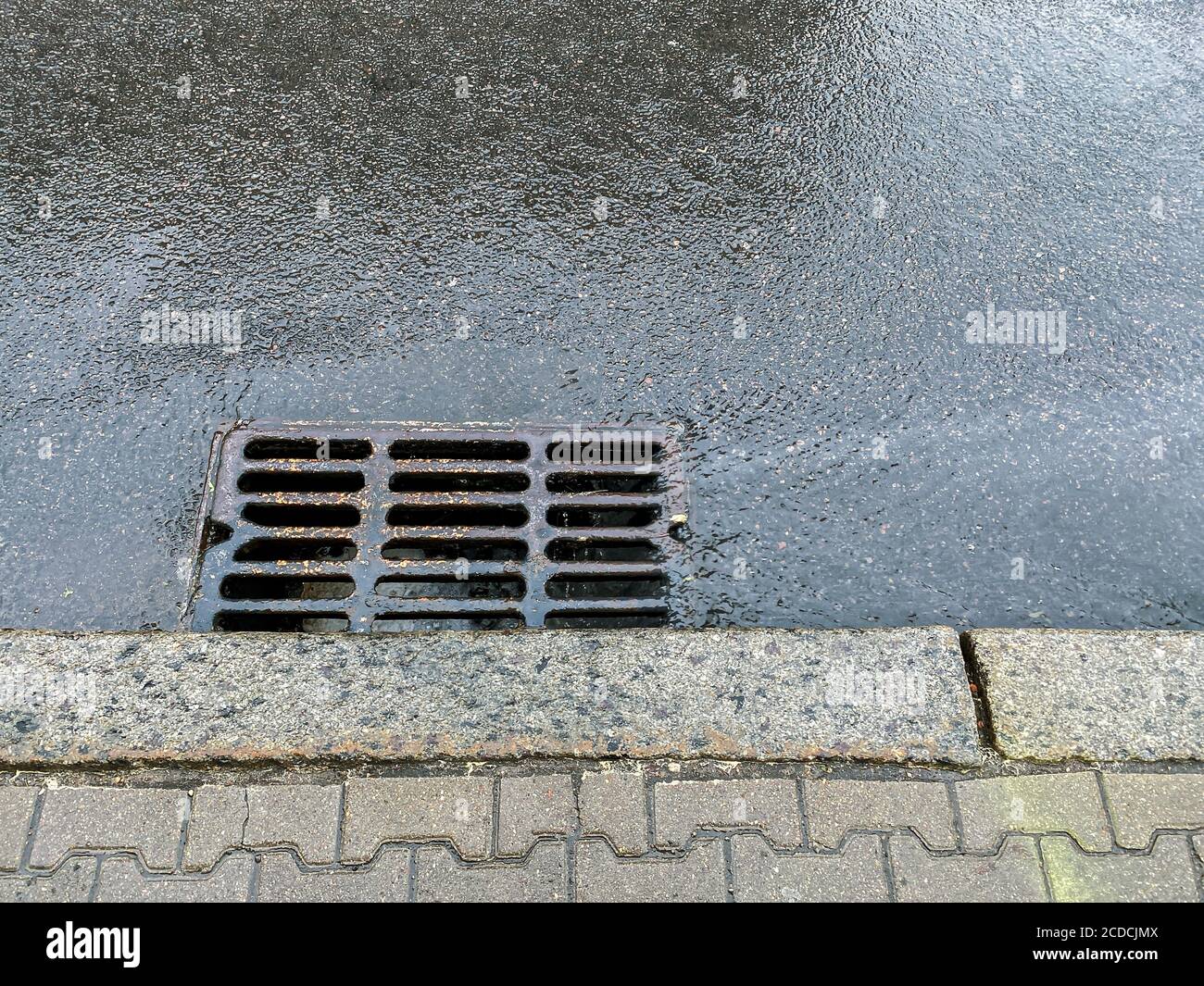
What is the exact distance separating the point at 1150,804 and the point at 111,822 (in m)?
2.21

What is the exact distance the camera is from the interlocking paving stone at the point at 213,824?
1.85m

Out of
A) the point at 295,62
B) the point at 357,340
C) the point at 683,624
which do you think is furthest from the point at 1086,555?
the point at 295,62

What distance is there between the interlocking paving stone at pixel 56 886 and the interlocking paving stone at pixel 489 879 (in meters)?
0.66

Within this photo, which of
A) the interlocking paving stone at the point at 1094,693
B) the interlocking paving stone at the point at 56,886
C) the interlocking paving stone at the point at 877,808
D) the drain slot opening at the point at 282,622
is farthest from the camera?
the drain slot opening at the point at 282,622

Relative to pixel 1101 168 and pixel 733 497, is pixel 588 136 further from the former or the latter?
pixel 1101 168

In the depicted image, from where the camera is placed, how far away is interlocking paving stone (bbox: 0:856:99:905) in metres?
1.80

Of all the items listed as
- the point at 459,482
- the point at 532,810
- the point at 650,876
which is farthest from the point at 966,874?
the point at 459,482

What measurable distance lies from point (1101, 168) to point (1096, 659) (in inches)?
75.1

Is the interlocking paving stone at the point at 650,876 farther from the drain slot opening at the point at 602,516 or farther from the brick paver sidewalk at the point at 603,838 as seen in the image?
the drain slot opening at the point at 602,516

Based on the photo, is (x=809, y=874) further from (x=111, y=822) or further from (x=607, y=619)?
(x=111, y=822)

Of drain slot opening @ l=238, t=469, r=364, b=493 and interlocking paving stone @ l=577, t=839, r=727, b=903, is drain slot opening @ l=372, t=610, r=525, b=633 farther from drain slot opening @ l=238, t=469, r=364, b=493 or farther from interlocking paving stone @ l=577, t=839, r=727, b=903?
interlocking paving stone @ l=577, t=839, r=727, b=903

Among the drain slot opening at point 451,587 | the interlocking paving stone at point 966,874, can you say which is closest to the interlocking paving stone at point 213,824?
the drain slot opening at point 451,587

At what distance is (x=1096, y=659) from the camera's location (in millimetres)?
2145

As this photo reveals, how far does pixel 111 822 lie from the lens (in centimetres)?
187
